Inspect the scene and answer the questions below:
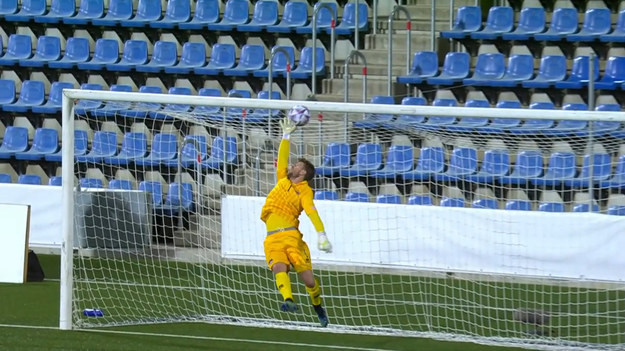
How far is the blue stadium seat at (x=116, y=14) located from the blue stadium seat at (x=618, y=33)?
23.3ft

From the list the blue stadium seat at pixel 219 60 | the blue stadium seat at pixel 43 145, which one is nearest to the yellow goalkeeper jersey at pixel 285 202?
the blue stadium seat at pixel 219 60

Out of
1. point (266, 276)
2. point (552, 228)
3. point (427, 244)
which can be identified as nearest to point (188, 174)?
point (266, 276)

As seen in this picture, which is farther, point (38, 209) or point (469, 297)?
point (38, 209)

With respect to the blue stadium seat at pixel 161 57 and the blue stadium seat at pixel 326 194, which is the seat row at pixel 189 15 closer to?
the blue stadium seat at pixel 161 57

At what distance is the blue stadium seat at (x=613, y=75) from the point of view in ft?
52.9

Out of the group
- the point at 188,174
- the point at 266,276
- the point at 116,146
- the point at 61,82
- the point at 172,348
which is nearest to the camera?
the point at 172,348

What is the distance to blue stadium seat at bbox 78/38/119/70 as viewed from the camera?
19.2 metres

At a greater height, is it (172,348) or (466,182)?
(466,182)

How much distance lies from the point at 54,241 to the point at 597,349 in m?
7.61

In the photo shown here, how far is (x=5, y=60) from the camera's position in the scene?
1964 cm

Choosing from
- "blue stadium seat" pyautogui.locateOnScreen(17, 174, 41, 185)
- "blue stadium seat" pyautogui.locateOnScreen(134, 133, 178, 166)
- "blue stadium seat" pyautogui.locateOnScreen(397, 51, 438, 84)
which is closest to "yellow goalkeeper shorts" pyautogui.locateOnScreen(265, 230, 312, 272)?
"blue stadium seat" pyautogui.locateOnScreen(134, 133, 178, 166)

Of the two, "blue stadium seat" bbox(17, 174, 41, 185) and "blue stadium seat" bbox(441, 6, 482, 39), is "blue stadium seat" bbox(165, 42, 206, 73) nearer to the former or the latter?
"blue stadium seat" bbox(17, 174, 41, 185)

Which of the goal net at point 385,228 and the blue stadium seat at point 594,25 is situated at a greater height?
the blue stadium seat at point 594,25

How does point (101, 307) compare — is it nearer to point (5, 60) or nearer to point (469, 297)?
point (469, 297)
